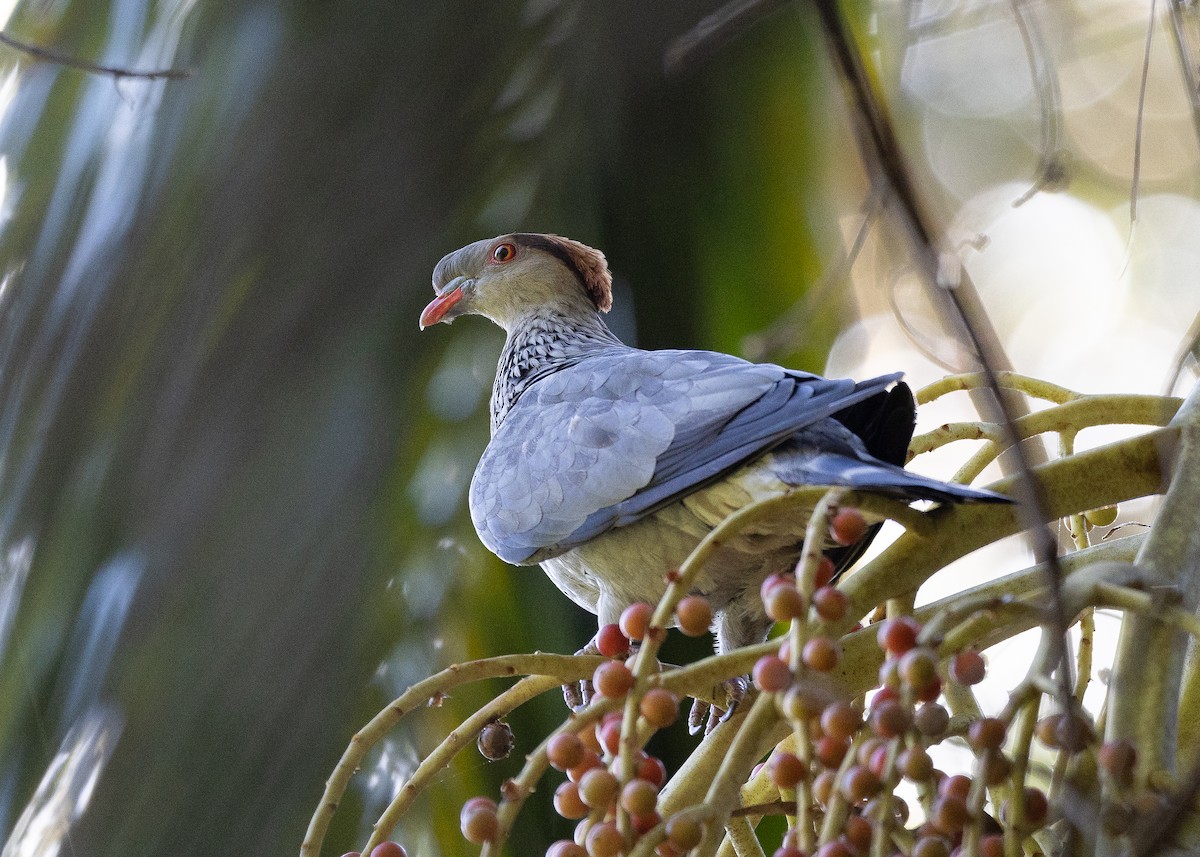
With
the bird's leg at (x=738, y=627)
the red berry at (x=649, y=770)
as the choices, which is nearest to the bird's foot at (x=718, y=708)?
the bird's leg at (x=738, y=627)

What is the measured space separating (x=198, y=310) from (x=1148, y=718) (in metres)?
0.73

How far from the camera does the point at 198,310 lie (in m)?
0.91

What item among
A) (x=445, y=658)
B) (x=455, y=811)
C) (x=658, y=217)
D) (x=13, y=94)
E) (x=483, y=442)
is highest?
(x=13, y=94)

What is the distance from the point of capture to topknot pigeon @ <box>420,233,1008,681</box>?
0.81 m

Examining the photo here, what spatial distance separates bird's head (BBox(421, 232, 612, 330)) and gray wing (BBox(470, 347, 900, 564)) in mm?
156

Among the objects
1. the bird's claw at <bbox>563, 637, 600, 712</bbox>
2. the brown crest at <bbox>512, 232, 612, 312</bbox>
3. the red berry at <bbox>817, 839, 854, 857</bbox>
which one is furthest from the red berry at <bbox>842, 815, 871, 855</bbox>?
the brown crest at <bbox>512, 232, 612, 312</bbox>

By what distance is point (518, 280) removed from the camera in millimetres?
1251

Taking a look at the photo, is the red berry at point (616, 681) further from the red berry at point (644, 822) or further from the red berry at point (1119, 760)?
the red berry at point (1119, 760)

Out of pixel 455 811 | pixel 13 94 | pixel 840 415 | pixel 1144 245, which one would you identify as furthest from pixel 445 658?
pixel 1144 245

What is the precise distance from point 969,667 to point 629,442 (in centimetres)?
40

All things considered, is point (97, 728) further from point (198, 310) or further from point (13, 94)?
point (13, 94)

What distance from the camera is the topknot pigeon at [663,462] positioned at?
81 centimetres

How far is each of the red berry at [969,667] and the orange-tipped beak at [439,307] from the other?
62 centimetres

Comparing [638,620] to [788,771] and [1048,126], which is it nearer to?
[788,771]
